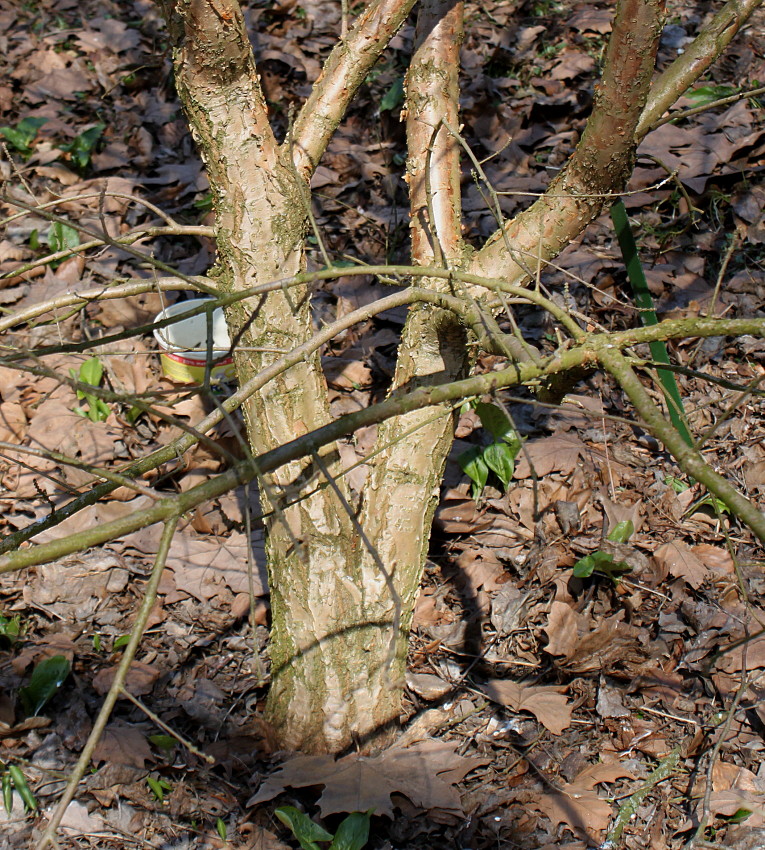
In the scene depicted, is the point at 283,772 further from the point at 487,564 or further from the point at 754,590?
the point at 754,590

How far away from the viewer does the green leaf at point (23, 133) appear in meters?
4.61

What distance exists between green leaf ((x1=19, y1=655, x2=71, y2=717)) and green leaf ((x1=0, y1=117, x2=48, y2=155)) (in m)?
3.47

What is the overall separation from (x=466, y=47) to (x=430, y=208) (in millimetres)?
3567

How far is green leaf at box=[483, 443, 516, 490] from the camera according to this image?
9.62 feet

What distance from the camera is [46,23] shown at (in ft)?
18.6

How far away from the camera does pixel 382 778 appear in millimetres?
2223

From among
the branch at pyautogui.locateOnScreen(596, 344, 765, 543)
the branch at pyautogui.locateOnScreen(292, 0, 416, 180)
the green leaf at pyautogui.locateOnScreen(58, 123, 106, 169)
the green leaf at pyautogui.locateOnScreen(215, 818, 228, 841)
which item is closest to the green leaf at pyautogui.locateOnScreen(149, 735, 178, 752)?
the green leaf at pyautogui.locateOnScreen(215, 818, 228, 841)

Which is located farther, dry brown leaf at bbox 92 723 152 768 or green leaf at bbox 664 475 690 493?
green leaf at bbox 664 475 690 493

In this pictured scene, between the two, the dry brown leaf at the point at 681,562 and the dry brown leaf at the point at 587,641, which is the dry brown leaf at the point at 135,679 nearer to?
the dry brown leaf at the point at 587,641

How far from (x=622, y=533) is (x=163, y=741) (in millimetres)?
1756

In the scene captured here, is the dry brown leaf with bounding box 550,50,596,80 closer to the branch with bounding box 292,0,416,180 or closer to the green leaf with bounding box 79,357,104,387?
the branch with bounding box 292,0,416,180

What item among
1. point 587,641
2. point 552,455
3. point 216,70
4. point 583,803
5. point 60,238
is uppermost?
point 216,70

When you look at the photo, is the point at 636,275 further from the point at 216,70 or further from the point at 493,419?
the point at 216,70

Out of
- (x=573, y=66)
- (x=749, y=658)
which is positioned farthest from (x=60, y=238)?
(x=749, y=658)
